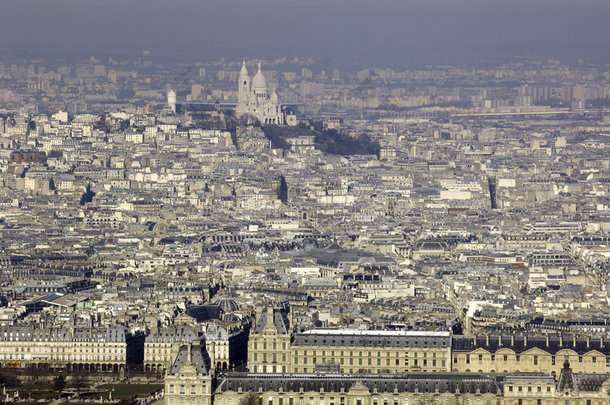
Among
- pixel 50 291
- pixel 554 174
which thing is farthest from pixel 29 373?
pixel 554 174

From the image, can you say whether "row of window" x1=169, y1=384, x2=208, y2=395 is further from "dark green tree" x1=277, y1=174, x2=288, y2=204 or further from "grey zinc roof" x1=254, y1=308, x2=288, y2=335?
"dark green tree" x1=277, y1=174, x2=288, y2=204

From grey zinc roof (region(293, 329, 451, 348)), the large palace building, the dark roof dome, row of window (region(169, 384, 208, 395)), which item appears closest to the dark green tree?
the dark roof dome

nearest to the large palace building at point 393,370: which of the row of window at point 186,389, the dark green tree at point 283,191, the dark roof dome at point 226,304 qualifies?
the row of window at point 186,389

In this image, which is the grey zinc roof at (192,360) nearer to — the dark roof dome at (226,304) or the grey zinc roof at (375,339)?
the grey zinc roof at (375,339)

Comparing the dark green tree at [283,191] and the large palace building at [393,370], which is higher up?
the dark green tree at [283,191]

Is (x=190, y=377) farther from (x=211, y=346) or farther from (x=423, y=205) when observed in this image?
(x=423, y=205)

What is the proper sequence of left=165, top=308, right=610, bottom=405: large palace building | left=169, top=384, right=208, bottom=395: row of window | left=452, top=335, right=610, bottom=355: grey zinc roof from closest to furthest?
1. left=165, top=308, right=610, bottom=405: large palace building
2. left=169, top=384, right=208, bottom=395: row of window
3. left=452, top=335, right=610, bottom=355: grey zinc roof

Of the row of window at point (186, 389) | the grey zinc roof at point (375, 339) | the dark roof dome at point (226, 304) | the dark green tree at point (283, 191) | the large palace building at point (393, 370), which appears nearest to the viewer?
the large palace building at point (393, 370)

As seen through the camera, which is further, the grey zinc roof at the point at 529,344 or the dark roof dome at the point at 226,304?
the dark roof dome at the point at 226,304

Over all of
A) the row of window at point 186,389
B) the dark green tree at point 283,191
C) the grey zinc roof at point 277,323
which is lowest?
the row of window at point 186,389

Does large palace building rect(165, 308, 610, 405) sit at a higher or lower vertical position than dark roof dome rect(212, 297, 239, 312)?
lower

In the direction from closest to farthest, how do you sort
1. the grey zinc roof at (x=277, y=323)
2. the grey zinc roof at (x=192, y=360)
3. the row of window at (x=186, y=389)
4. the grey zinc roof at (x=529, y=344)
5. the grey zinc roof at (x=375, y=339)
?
the row of window at (x=186, y=389), the grey zinc roof at (x=192, y=360), the grey zinc roof at (x=529, y=344), the grey zinc roof at (x=375, y=339), the grey zinc roof at (x=277, y=323)
